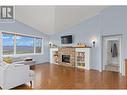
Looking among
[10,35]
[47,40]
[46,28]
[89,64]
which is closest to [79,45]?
[89,64]

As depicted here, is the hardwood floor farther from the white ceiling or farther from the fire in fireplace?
the white ceiling

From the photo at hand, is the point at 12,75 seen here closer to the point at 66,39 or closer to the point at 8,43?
the point at 8,43

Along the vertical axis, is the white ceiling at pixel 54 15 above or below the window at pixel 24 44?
above

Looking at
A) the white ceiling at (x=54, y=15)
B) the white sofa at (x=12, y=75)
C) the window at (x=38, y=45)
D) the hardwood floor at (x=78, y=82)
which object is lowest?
the hardwood floor at (x=78, y=82)

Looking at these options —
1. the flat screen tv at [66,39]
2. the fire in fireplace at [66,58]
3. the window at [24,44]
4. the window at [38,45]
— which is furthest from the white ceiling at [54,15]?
the fire in fireplace at [66,58]

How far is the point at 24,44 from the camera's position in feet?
26.2

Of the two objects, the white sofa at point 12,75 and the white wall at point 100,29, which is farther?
the white wall at point 100,29

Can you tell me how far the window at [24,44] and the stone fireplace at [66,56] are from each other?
5.84 feet

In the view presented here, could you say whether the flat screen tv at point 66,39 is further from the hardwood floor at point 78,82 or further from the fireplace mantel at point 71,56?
the hardwood floor at point 78,82

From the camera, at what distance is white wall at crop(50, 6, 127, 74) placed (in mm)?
5555

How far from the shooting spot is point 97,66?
6.65 metres

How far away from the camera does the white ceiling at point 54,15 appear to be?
6.01 meters

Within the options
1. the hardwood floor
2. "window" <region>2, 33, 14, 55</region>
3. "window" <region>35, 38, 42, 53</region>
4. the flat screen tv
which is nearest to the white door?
the hardwood floor

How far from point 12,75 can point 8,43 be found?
3.88m
